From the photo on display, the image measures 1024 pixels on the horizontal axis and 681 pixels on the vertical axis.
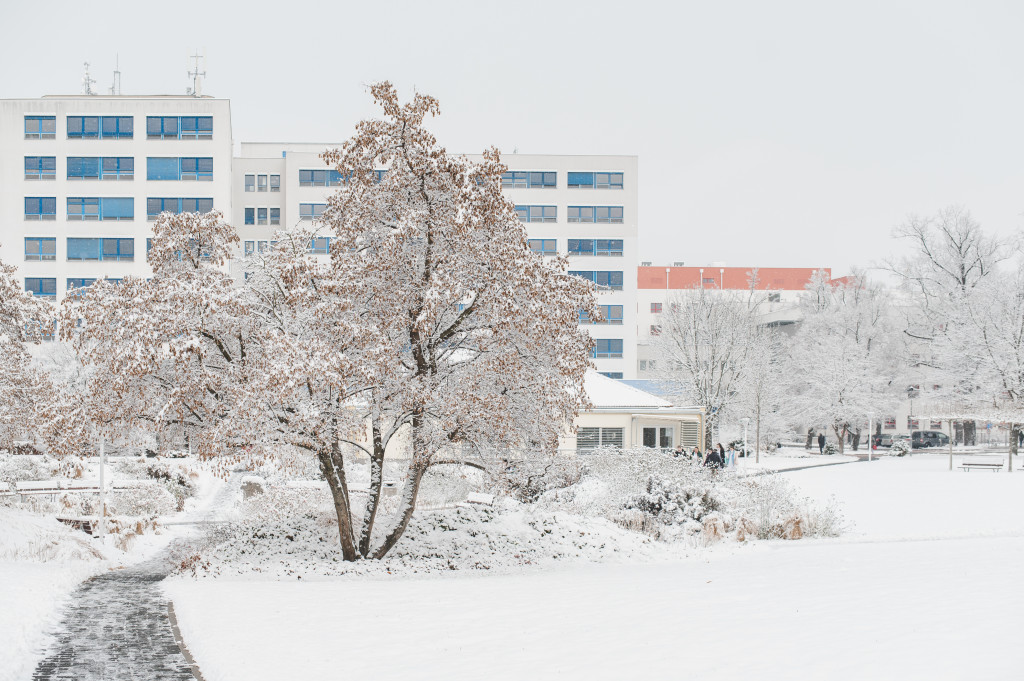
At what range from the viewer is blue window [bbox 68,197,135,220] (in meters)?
53.9

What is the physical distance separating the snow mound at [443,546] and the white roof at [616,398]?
15.5m

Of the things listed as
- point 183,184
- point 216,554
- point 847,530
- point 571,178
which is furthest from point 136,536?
point 571,178

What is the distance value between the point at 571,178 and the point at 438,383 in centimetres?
4668

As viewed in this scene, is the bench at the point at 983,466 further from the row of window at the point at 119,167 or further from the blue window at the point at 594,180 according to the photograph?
the row of window at the point at 119,167

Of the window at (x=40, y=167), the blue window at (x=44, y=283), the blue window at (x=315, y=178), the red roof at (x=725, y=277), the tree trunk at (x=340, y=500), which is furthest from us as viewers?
the red roof at (x=725, y=277)

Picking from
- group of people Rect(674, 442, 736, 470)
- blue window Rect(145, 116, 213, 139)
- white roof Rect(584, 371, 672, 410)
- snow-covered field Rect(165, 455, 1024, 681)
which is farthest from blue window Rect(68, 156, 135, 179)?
snow-covered field Rect(165, 455, 1024, 681)

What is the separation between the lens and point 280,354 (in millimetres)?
13695

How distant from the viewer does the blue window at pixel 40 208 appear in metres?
53.8

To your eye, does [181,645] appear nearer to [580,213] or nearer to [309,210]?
[309,210]

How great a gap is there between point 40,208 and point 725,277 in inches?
3067

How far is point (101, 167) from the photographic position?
54.0 metres

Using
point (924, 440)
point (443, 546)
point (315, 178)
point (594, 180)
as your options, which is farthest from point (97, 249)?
point (924, 440)

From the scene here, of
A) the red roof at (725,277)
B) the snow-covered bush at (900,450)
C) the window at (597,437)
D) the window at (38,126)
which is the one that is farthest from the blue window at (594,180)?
the red roof at (725,277)

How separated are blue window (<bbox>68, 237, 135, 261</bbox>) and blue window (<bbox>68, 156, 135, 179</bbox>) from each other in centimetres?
387
